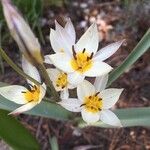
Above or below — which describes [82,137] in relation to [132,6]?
below

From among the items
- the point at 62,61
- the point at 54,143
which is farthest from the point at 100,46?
the point at 62,61

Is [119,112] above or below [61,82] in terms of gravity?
below

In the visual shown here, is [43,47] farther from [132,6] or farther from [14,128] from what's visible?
[14,128]

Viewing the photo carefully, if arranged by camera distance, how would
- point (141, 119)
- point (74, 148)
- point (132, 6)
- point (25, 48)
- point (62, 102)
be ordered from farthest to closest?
point (132, 6) → point (74, 148) → point (141, 119) → point (62, 102) → point (25, 48)

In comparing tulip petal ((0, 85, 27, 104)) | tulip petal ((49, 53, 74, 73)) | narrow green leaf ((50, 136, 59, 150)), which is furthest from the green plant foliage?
tulip petal ((49, 53, 74, 73))

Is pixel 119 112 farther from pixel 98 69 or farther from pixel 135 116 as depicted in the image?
pixel 98 69

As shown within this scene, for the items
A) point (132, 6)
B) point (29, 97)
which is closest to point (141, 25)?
point (132, 6)

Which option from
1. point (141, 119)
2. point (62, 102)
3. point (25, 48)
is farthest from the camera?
point (141, 119)
